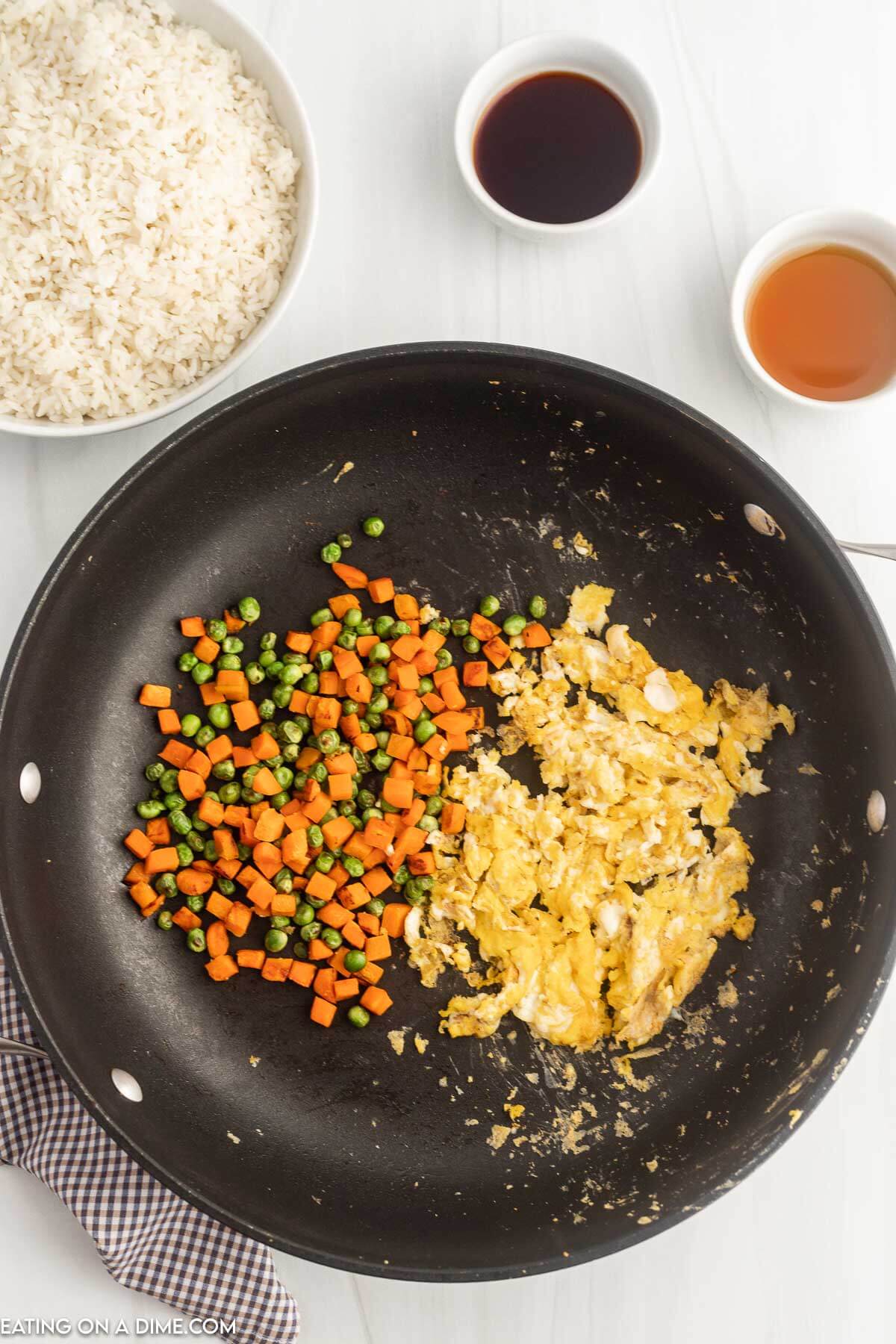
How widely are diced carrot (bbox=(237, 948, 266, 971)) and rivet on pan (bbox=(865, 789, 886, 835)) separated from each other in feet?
4.50

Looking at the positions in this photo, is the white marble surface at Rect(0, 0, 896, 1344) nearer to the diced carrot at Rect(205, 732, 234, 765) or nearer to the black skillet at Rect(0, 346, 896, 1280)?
the black skillet at Rect(0, 346, 896, 1280)

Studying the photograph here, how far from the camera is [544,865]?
2.25 metres

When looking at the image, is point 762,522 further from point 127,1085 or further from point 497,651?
point 127,1085

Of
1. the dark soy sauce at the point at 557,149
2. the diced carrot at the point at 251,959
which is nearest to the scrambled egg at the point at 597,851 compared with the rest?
the diced carrot at the point at 251,959

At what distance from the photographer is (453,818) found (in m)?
2.26

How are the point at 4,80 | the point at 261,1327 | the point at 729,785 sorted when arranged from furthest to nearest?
the point at 729,785 < the point at 261,1327 < the point at 4,80

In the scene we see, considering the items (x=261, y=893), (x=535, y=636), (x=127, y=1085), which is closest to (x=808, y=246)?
(x=535, y=636)

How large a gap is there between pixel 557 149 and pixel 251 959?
196cm

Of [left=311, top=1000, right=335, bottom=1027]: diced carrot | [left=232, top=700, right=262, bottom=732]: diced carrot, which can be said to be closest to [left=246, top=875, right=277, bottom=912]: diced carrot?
[left=311, top=1000, right=335, bottom=1027]: diced carrot

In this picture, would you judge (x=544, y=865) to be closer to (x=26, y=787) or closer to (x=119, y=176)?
(x=26, y=787)

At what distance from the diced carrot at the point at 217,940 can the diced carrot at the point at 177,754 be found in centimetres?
37

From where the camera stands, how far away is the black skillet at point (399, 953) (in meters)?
2.07

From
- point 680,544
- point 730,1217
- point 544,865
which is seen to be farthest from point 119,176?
point 730,1217

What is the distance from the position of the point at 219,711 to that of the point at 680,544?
3.73 ft
